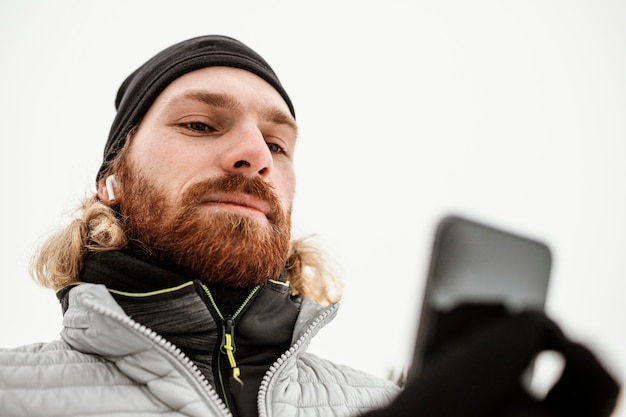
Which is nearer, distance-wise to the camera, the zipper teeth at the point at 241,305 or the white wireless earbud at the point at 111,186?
the zipper teeth at the point at 241,305

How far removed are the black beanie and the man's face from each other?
0.04 meters

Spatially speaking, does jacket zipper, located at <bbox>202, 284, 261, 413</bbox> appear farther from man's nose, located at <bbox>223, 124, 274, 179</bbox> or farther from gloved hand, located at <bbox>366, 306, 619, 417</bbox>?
gloved hand, located at <bbox>366, 306, 619, 417</bbox>

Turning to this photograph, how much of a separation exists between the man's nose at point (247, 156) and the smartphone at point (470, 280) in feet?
2.94

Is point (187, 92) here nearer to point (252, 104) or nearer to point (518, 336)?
point (252, 104)

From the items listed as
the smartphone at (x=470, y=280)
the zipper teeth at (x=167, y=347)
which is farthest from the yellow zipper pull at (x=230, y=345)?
the smartphone at (x=470, y=280)

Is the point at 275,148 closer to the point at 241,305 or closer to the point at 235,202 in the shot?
the point at 235,202

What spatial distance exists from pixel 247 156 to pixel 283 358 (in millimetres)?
651

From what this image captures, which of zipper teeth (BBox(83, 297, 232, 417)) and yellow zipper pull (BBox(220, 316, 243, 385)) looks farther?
yellow zipper pull (BBox(220, 316, 243, 385))

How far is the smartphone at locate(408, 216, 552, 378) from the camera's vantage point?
623mm

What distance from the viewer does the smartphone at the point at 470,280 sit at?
0.62 m

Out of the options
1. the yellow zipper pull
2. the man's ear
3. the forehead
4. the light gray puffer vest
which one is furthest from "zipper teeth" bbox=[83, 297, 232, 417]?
the forehead

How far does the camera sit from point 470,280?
0.66 meters

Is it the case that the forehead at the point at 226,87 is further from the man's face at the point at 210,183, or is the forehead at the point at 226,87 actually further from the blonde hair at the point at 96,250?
the blonde hair at the point at 96,250

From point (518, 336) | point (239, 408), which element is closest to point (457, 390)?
point (518, 336)
